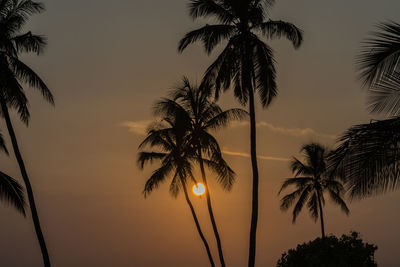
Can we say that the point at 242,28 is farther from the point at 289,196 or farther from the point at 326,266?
the point at 289,196

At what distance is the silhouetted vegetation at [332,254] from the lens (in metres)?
30.8

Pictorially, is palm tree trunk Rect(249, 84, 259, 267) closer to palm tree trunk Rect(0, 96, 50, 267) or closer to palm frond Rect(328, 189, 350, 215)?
palm tree trunk Rect(0, 96, 50, 267)

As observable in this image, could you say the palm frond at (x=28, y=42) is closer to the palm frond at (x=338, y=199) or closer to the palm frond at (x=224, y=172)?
the palm frond at (x=224, y=172)

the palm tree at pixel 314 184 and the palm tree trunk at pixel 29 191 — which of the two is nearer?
the palm tree trunk at pixel 29 191

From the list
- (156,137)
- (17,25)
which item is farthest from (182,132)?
(17,25)

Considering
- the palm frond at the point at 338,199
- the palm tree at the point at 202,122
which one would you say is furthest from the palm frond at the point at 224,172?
the palm frond at the point at 338,199

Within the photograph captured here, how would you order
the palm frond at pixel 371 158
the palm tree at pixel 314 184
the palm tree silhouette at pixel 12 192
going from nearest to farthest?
the palm frond at pixel 371 158, the palm tree silhouette at pixel 12 192, the palm tree at pixel 314 184

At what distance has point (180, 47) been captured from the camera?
27.6 meters

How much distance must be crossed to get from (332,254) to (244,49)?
1203 centimetres

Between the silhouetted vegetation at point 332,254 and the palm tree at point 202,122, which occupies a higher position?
the palm tree at point 202,122

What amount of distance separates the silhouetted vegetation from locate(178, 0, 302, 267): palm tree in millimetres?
6900

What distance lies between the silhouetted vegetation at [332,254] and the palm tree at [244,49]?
6.90m

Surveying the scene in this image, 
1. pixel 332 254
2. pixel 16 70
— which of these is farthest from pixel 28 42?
pixel 332 254

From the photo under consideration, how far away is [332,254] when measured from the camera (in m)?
31.2
